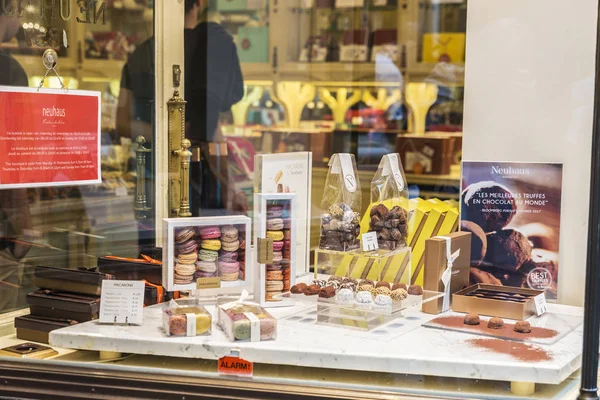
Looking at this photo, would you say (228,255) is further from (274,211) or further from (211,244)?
(274,211)

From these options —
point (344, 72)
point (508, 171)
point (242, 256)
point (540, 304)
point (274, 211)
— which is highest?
point (344, 72)

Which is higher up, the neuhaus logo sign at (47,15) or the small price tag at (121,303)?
the neuhaus logo sign at (47,15)

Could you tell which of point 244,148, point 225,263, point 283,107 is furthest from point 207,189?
point 225,263

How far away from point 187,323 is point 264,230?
0.42 metres

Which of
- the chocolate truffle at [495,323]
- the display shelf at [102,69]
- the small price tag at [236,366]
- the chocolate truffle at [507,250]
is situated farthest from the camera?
the display shelf at [102,69]

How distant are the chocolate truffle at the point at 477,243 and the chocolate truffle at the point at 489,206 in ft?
0.05

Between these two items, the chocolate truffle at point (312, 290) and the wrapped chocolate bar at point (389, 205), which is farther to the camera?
the wrapped chocolate bar at point (389, 205)

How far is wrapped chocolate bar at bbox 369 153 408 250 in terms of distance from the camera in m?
2.43

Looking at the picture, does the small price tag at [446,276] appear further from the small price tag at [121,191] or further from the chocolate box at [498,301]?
the small price tag at [121,191]

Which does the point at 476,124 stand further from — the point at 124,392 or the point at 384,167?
the point at 124,392

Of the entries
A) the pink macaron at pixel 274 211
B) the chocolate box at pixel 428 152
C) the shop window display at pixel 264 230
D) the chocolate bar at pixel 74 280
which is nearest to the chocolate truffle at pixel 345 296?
the shop window display at pixel 264 230

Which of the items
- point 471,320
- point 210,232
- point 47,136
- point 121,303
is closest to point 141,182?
point 47,136

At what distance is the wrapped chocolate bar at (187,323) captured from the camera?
2061mm

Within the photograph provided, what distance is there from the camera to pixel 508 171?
97.3 inches
